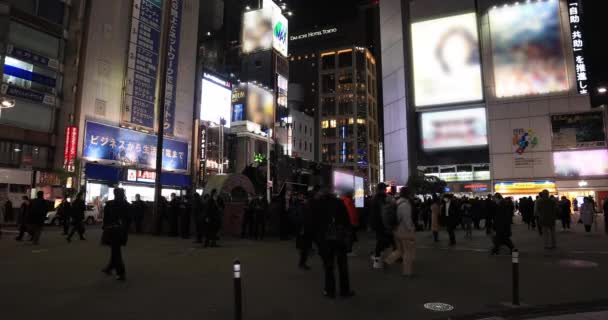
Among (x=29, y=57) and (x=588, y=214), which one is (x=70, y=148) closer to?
(x=29, y=57)

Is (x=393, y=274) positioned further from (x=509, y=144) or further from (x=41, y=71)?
(x=509, y=144)

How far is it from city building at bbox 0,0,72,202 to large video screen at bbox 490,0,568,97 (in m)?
45.2

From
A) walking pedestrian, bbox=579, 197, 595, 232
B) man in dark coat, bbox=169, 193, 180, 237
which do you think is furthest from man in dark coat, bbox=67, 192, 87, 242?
walking pedestrian, bbox=579, 197, 595, 232

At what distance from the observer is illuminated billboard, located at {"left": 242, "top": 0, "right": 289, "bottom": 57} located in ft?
232

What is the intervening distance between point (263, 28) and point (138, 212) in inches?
2320

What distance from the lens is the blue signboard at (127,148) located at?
3650 cm

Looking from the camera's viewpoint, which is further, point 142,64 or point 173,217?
point 142,64

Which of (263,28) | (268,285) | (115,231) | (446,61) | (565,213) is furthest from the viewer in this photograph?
(263,28)

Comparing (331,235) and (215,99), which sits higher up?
(215,99)

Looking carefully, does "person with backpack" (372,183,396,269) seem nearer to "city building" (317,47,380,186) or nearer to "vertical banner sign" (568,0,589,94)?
"vertical banner sign" (568,0,589,94)

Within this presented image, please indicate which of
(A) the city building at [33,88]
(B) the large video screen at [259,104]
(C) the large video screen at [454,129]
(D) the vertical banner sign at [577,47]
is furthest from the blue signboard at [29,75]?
(D) the vertical banner sign at [577,47]

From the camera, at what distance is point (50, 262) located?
33.2 feet

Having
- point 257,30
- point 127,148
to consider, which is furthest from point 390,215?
point 257,30

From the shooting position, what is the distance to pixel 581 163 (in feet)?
146
